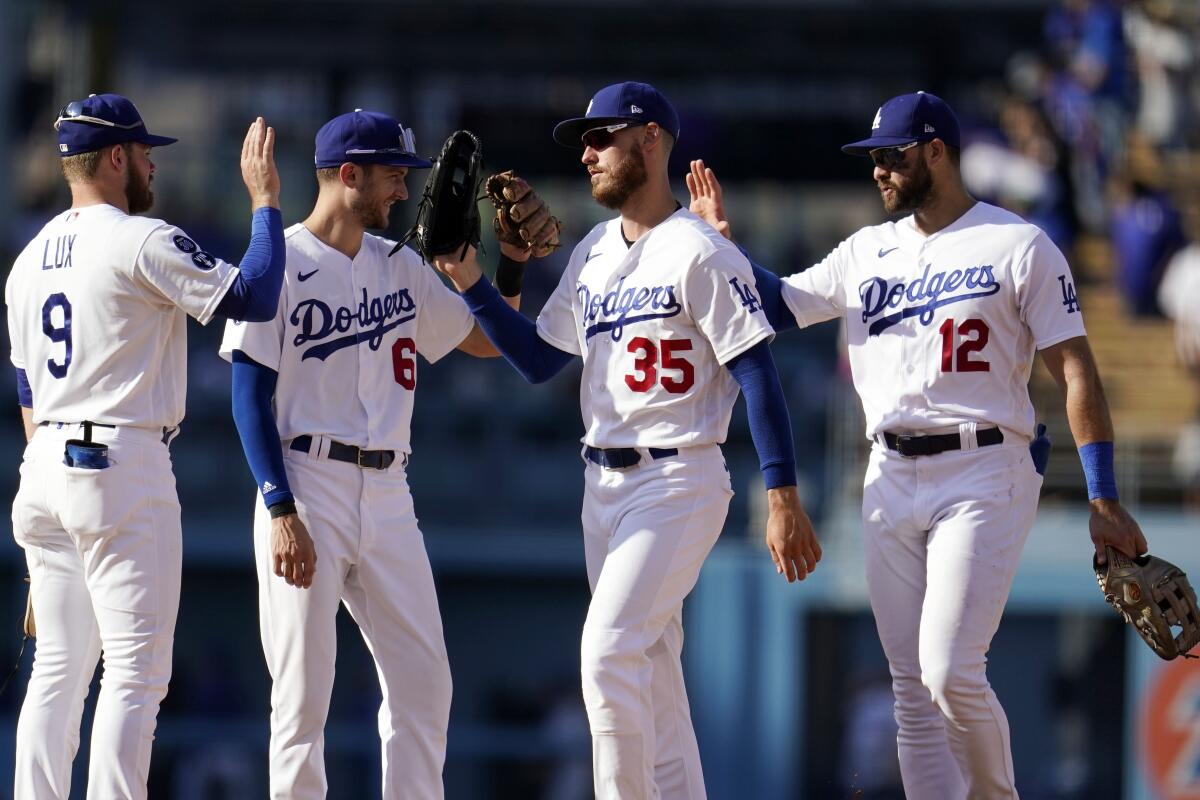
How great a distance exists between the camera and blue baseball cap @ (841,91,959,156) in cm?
502

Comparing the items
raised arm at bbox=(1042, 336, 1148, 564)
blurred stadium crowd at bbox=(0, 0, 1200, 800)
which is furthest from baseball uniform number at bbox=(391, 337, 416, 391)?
blurred stadium crowd at bbox=(0, 0, 1200, 800)

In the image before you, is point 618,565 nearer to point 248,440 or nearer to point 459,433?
point 248,440

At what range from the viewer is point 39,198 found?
1623 cm

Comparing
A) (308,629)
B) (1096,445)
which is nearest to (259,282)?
(308,629)

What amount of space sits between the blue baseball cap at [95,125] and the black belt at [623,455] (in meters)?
1.37

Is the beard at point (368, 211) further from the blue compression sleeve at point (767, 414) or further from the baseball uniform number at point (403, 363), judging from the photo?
the blue compression sleeve at point (767, 414)

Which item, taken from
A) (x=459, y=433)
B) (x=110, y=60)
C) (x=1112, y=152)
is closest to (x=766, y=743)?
(x=459, y=433)

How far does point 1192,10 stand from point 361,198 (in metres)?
11.9

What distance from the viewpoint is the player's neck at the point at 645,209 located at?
5020 mm

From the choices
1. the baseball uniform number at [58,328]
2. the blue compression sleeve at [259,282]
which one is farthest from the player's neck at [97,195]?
the blue compression sleeve at [259,282]

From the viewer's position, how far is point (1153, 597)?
4.89 metres

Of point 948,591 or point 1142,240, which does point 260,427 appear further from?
point 1142,240

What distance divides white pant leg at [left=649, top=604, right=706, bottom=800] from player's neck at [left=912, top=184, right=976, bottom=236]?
122 cm

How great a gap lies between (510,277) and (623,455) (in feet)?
2.63
